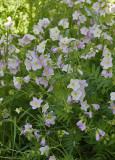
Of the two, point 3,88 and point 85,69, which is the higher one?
point 85,69

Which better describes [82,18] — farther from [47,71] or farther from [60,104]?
[60,104]

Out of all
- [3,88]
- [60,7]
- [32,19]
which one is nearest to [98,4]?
[60,7]

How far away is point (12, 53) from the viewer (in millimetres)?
2480

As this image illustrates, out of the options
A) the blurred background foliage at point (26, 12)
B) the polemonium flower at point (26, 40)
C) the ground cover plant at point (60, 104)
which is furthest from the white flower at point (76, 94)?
the blurred background foliage at point (26, 12)

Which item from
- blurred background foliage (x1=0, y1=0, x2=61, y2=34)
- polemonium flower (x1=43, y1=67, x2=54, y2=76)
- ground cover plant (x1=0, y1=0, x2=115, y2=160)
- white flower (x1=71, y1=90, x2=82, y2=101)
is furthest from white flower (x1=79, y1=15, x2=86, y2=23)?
white flower (x1=71, y1=90, x2=82, y2=101)

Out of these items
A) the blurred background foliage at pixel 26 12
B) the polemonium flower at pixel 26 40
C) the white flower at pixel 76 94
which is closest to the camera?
the white flower at pixel 76 94

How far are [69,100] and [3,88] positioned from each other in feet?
2.59

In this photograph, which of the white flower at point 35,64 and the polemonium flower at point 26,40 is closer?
the white flower at point 35,64

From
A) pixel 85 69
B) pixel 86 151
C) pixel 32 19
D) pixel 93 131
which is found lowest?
pixel 86 151

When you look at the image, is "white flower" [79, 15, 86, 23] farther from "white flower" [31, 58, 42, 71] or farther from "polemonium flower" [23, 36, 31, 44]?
"white flower" [31, 58, 42, 71]

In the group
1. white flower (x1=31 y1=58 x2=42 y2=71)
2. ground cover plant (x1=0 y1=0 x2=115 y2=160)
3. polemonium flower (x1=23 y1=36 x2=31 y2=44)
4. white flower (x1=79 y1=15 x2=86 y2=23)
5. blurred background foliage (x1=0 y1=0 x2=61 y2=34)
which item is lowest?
ground cover plant (x1=0 y1=0 x2=115 y2=160)

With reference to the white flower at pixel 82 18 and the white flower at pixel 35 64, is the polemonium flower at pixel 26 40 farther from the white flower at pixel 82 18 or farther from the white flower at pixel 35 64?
the white flower at pixel 82 18

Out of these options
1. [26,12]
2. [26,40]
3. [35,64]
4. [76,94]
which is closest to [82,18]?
[26,40]

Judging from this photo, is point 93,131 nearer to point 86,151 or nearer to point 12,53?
point 86,151
